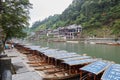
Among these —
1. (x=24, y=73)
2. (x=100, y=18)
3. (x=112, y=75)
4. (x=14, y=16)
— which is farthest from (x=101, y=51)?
(x=100, y=18)

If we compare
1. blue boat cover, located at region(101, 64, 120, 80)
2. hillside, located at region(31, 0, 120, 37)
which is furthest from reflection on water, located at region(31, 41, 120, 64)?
hillside, located at region(31, 0, 120, 37)

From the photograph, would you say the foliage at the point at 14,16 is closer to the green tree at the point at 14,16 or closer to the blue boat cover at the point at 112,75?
the green tree at the point at 14,16

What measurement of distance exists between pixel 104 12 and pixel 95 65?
237ft

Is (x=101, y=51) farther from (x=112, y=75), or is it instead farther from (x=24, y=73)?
(x=112, y=75)

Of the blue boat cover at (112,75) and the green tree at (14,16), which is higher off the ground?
the green tree at (14,16)

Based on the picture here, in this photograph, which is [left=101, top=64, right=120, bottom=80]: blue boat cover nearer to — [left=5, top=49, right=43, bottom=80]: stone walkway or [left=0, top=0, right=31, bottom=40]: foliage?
[left=5, top=49, right=43, bottom=80]: stone walkway

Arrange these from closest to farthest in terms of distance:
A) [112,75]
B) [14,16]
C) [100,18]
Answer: [112,75], [14,16], [100,18]

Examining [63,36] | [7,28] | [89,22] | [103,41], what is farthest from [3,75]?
[63,36]

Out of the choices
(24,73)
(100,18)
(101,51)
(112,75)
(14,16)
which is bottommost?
(101,51)

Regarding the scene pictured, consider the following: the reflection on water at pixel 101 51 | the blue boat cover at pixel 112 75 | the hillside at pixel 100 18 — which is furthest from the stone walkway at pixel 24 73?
the hillside at pixel 100 18

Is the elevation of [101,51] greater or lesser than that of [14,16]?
lesser

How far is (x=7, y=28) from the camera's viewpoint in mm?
11625

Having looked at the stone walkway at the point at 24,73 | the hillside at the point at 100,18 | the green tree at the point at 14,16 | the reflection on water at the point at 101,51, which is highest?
the hillside at the point at 100,18

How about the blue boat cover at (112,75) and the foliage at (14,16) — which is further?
the foliage at (14,16)
